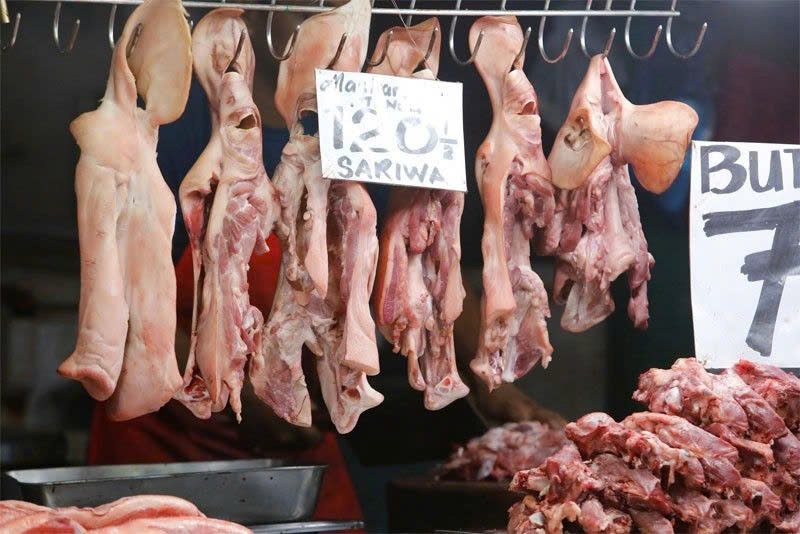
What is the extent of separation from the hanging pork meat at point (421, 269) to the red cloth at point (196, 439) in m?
0.99

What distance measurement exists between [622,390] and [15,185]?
93.1 inches

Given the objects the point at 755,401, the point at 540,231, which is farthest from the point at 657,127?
the point at 755,401

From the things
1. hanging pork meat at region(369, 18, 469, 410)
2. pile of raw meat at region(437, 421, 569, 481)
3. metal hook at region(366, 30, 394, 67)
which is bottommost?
pile of raw meat at region(437, 421, 569, 481)

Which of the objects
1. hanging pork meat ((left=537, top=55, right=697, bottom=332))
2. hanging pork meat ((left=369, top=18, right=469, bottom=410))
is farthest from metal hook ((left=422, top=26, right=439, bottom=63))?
hanging pork meat ((left=537, top=55, right=697, bottom=332))

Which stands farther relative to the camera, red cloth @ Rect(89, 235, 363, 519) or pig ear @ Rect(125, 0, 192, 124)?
red cloth @ Rect(89, 235, 363, 519)

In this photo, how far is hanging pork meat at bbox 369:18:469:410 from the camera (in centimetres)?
382

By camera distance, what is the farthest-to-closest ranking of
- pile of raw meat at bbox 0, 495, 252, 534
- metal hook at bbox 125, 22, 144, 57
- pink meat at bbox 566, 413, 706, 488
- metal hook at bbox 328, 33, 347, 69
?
metal hook at bbox 328, 33, 347, 69 < metal hook at bbox 125, 22, 144, 57 < pink meat at bbox 566, 413, 706, 488 < pile of raw meat at bbox 0, 495, 252, 534

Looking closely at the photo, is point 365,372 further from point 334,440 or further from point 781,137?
point 781,137

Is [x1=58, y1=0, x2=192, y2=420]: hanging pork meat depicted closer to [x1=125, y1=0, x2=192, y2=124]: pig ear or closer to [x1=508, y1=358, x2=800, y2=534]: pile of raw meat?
[x1=125, y1=0, x2=192, y2=124]: pig ear

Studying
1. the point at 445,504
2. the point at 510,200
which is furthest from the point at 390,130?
the point at 445,504

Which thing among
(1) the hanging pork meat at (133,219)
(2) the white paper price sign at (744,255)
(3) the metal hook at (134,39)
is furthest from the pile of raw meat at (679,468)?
(3) the metal hook at (134,39)

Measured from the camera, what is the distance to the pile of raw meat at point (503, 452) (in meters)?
4.79

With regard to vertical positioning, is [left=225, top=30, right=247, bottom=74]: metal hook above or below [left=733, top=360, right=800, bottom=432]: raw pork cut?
above

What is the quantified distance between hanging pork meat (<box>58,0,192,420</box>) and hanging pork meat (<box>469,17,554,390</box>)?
3.10 ft
